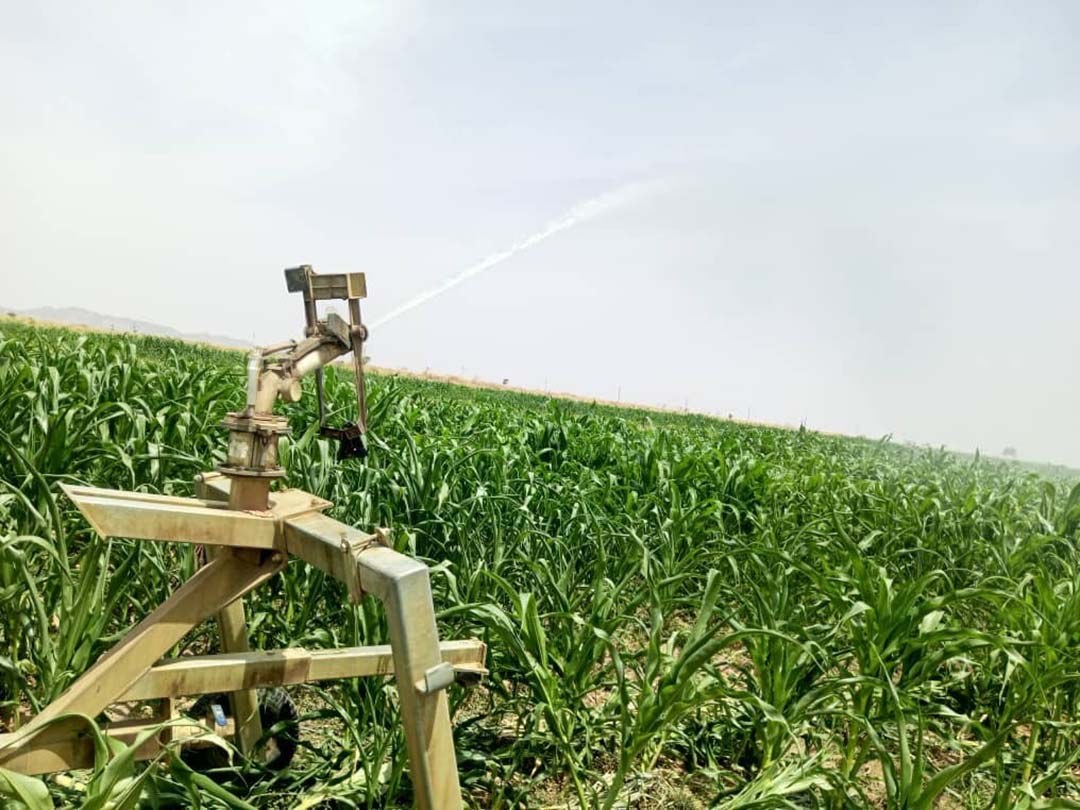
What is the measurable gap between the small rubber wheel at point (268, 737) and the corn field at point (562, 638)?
50 millimetres

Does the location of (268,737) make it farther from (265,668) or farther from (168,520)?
(168,520)

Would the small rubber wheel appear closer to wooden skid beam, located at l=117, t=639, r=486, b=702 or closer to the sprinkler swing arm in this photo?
the sprinkler swing arm

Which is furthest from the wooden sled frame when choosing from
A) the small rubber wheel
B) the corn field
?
the small rubber wheel

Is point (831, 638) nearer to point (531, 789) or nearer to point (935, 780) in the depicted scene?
point (935, 780)

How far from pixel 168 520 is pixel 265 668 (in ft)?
1.24

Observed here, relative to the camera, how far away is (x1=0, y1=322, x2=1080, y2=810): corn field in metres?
1.89

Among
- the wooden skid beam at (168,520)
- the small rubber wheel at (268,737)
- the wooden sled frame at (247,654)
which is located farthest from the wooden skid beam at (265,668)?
the small rubber wheel at (268,737)

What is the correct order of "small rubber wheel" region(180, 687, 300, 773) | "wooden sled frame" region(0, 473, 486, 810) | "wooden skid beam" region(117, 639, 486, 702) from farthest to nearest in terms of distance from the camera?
"small rubber wheel" region(180, 687, 300, 773)
"wooden skid beam" region(117, 639, 486, 702)
"wooden sled frame" region(0, 473, 486, 810)

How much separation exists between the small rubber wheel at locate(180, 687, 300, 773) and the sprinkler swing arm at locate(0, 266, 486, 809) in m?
0.35

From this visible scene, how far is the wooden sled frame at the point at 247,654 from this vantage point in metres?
1.15

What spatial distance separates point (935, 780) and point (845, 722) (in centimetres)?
106

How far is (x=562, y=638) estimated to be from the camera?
7.53ft

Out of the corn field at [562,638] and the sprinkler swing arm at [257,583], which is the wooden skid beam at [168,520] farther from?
the corn field at [562,638]

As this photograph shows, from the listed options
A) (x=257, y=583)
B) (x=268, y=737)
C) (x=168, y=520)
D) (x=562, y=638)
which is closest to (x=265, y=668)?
(x=257, y=583)
